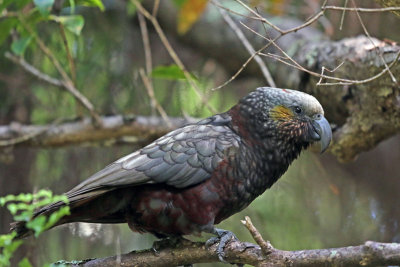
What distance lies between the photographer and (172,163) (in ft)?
9.45

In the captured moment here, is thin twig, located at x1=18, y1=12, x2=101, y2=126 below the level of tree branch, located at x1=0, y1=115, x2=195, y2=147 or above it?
above

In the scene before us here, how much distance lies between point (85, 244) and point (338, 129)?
215cm

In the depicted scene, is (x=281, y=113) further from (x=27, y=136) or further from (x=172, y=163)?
(x=27, y=136)

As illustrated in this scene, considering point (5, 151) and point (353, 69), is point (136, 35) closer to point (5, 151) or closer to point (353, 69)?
point (5, 151)

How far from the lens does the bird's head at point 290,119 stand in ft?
9.92

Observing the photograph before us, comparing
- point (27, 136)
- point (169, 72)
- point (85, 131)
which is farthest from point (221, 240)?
point (27, 136)

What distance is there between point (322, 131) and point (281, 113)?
0.74ft

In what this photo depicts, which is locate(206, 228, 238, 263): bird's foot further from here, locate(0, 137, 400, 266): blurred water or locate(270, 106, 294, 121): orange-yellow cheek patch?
locate(0, 137, 400, 266): blurred water

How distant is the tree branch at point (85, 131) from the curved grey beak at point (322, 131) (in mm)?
1525

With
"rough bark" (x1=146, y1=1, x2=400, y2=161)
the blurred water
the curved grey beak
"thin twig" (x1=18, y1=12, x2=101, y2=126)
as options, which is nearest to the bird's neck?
the curved grey beak

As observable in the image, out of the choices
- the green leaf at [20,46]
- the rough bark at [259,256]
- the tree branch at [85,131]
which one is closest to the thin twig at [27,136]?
the tree branch at [85,131]

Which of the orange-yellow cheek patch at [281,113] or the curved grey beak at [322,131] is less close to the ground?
the orange-yellow cheek patch at [281,113]

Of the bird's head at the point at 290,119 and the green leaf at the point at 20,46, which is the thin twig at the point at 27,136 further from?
the bird's head at the point at 290,119

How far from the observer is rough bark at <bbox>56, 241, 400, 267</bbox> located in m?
2.09
